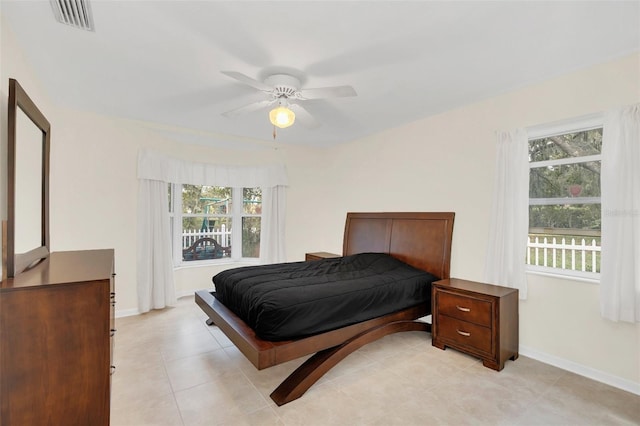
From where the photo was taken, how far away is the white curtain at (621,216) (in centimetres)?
218

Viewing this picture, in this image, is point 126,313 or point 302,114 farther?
point 126,313

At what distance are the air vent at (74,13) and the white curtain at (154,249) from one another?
90.0 inches

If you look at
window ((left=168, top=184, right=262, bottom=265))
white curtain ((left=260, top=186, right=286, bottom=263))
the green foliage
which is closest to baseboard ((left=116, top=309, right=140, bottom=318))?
window ((left=168, top=184, right=262, bottom=265))

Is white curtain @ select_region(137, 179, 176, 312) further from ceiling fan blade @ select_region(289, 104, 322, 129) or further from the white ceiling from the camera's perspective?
ceiling fan blade @ select_region(289, 104, 322, 129)

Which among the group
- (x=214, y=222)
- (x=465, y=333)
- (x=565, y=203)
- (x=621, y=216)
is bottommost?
(x=465, y=333)

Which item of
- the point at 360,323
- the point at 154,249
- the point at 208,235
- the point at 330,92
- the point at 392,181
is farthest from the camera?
the point at 208,235

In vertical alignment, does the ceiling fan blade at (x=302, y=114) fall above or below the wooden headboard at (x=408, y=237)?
above

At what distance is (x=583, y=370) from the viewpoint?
2475 millimetres

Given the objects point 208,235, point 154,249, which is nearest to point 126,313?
point 154,249

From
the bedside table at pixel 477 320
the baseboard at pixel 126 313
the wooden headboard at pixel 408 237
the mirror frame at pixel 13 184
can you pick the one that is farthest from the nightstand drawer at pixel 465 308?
the baseboard at pixel 126 313

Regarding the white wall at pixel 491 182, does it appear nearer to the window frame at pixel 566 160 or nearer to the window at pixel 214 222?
the window frame at pixel 566 160

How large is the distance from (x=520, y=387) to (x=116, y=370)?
10.8 ft

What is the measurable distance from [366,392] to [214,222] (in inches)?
145

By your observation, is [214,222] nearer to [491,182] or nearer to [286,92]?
[286,92]
